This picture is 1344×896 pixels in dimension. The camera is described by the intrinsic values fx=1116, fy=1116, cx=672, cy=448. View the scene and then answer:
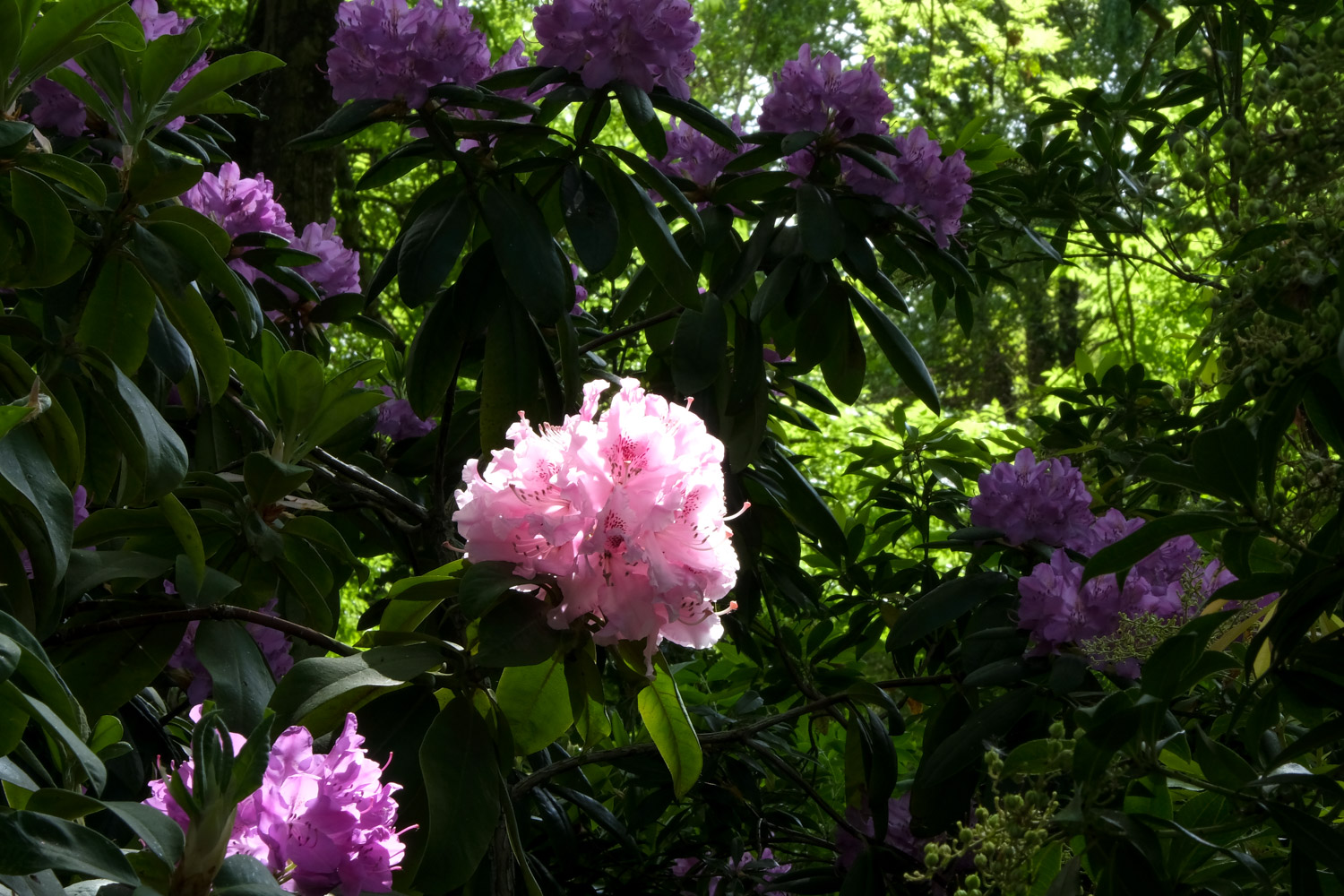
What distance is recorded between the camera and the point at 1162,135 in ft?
7.39

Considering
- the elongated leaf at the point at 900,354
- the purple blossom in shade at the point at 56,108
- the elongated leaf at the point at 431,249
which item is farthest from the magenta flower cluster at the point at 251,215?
the elongated leaf at the point at 900,354

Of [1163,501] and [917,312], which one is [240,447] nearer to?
[1163,501]

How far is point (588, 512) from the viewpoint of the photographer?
0.77 m

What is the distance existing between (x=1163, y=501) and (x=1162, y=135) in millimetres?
754

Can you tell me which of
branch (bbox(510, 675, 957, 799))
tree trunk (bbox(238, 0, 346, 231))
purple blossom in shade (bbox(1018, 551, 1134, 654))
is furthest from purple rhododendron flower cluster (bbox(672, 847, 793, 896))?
tree trunk (bbox(238, 0, 346, 231))

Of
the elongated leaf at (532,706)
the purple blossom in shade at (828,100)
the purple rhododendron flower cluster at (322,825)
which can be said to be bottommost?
the purple rhododendron flower cluster at (322,825)

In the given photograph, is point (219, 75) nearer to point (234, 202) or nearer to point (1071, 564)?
point (234, 202)

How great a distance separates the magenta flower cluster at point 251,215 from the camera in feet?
6.03

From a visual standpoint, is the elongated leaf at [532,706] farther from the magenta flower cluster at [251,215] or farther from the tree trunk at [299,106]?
the tree trunk at [299,106]

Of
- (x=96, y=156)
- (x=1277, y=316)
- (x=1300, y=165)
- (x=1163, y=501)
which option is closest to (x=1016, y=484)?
(x=1163, y=501)

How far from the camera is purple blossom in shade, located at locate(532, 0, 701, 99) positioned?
1388 millimetres

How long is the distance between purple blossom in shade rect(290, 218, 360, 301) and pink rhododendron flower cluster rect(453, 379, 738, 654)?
4.55 feet

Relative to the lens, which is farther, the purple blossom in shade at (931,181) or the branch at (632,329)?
the purple blossom in shade at (931,181)

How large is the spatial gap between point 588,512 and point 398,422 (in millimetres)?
1361
